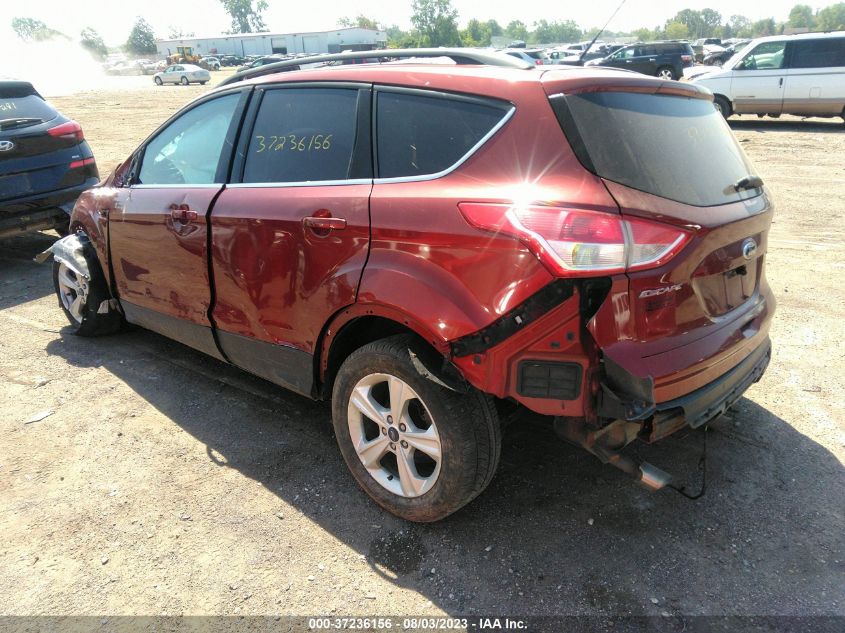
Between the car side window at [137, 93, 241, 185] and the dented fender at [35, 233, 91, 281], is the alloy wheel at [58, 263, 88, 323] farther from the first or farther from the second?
the car side window at [137, 93, 241, 185]

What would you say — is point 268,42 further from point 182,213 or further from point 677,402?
point 677,402

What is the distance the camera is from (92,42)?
3954 inches

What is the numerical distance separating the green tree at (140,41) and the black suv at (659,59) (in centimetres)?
10977

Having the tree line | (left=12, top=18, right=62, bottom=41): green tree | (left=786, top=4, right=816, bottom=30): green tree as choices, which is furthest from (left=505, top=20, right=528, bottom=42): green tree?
(left=12, top=18, right=62, bottom=41): green tree

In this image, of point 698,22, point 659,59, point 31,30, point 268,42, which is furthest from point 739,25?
point 31,30

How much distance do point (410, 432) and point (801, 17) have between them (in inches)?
6654

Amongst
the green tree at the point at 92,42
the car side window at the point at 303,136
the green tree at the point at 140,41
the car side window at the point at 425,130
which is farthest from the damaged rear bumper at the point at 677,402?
the green tree at the point at 140,41

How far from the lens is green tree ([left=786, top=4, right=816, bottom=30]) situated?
130m

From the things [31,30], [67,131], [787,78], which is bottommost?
[787,78]

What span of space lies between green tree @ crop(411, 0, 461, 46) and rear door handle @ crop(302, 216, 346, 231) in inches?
4039

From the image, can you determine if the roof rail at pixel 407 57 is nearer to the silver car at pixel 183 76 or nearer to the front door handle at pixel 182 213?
the front door handle at pixel 182 213

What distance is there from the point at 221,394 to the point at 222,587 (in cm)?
167

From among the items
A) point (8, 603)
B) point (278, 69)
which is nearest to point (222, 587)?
point (8, 603)

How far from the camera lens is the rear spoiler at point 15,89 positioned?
6.18 meters
